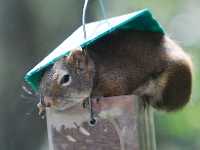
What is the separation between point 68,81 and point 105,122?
105 mm

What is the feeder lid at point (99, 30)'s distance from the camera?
121 cm

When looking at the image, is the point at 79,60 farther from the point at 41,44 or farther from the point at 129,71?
the point at 41,44

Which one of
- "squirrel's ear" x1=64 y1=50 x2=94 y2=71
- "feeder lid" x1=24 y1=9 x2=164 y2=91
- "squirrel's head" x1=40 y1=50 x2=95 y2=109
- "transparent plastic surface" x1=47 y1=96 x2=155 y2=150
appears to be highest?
"feeder lid" x1=24 y1=9 x2=164 y2=91

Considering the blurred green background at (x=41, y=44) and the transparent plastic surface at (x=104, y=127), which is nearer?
the transparent plastic surface at (x=104, y=127)

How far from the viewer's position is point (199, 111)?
2.52m

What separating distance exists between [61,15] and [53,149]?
137 centimetres

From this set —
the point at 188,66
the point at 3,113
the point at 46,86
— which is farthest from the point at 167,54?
the point at 3,113

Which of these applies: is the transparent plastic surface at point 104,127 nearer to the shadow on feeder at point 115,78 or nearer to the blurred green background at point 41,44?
the shadow on feeder at point 115,78

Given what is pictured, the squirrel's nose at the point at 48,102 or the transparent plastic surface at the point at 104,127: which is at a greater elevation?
the squirrel's nose at the point at 48,102

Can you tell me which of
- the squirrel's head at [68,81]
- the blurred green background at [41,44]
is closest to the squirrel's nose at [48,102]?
the squirrel's head at [68,81]

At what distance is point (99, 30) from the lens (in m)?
1.24

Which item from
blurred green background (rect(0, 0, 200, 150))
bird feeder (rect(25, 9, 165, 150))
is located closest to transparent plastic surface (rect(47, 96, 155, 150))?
bird feeder (rect(25, 9, 165, 150))

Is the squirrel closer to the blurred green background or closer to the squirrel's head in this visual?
the squirrel's head

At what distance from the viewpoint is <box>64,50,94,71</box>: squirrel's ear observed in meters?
1.21
